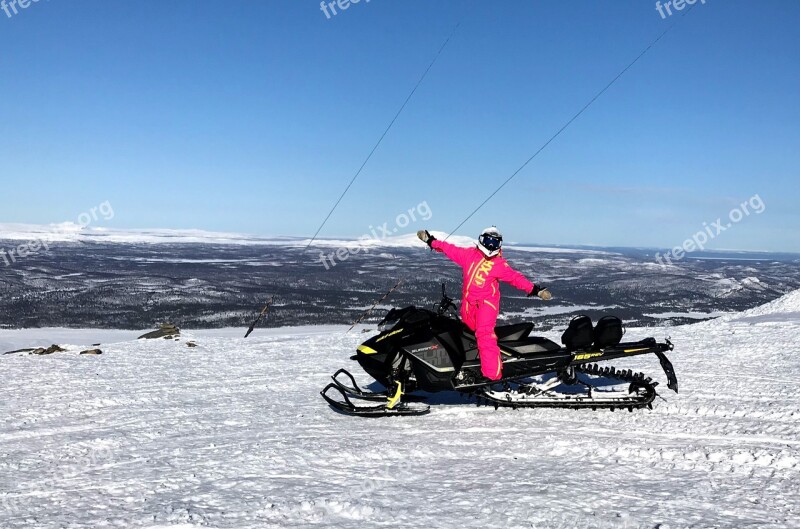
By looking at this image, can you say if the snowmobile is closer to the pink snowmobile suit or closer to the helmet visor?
the pink snowmobile suit

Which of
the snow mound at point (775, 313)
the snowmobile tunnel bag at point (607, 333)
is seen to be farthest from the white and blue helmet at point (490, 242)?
the snow mound at point (775, 313)

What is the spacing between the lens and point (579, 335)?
553cm

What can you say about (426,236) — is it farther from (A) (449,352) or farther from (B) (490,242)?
(A) (449,352)

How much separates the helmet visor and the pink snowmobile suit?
3.6 inches

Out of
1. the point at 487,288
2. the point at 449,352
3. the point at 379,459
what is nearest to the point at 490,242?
the point at 487,288

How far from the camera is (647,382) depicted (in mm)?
5500

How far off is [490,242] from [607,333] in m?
1.50

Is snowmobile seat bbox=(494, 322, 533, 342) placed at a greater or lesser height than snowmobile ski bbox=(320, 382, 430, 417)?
greater

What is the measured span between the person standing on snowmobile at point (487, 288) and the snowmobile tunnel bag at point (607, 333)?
77 cm

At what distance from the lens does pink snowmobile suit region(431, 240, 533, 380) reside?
526cm

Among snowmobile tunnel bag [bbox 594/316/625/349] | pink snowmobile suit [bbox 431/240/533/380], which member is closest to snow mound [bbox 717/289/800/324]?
snowmobile tunnel bag [bbox 594/316/625/349]

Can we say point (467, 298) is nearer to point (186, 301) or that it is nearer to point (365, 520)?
point (365, 520)

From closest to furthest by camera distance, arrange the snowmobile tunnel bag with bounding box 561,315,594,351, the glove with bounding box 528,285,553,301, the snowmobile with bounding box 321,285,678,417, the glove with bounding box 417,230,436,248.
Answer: the glove with bounding box 528,285,553,301 < the snowmobile with bounding box 321,285,678,417 < the snowmobile tunnel bag with bounding box 561,315,594,351 < the glove with bounding box 417,230,436,248

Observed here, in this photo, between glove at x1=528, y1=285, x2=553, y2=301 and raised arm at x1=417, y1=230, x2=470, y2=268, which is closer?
glove at x1=528, y1=285, x2=553, y2=301
